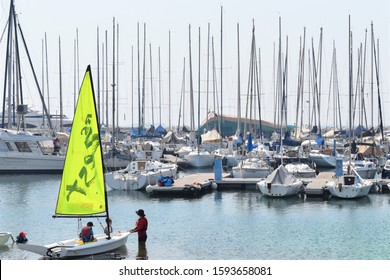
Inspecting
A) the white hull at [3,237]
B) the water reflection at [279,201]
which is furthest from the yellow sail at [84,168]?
the water reflection at [279,201]

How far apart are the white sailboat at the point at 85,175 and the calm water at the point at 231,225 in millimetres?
1621

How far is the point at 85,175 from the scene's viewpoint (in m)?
28.0

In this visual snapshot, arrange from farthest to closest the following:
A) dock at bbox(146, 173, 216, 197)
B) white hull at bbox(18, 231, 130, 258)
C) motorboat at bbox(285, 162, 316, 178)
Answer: motorboat at bbox(285, 162, 316, 178), dock at bbox(146, 173, 216, 197), white hull at bbox(18, 231, 130, 258)

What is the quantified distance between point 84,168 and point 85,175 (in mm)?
270

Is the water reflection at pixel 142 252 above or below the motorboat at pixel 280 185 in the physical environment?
below

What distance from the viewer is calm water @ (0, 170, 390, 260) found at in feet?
96.3

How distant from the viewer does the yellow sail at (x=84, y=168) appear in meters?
27.5

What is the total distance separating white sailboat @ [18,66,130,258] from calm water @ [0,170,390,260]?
5.32 feet

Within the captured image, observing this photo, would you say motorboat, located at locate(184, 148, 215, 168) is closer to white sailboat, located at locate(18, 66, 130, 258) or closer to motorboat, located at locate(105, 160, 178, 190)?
motorboat, located at locate(105, 160, 178, 190)

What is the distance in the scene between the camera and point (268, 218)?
38.5m

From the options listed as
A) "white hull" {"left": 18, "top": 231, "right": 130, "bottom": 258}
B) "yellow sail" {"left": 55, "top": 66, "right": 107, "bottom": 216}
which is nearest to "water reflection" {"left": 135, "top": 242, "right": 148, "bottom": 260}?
"white hull" {"left": 18, "top": 231, "right": 130, "bottom": 258}

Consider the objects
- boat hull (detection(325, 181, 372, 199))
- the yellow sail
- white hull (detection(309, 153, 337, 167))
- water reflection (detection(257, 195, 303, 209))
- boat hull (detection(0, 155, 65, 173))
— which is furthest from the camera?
white hull (detection(309, 153, 337, 167))

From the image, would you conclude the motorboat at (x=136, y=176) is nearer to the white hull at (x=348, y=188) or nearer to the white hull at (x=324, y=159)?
the white hull at (x=348, y=188)

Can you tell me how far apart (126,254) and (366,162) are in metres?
33.8
